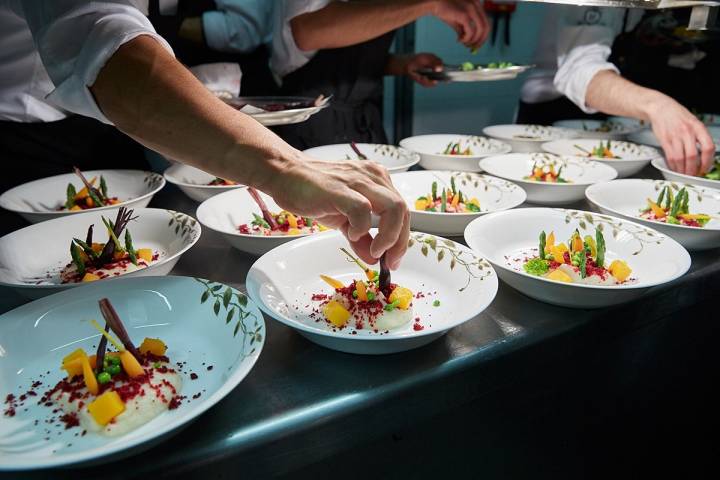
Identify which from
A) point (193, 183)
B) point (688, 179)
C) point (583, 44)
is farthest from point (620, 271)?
point (583, 44)

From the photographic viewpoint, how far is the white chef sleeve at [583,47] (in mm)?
2590

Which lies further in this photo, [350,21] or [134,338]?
[350,21]

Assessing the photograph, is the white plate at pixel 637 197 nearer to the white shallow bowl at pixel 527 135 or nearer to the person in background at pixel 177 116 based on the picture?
the white shallow bowl at pixel 527 135

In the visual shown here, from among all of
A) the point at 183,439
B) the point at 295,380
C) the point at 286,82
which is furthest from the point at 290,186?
the point at 286,82

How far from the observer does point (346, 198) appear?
95 centimetres

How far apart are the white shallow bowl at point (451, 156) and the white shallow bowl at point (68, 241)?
1.12 metres

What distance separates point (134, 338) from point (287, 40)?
1766mm

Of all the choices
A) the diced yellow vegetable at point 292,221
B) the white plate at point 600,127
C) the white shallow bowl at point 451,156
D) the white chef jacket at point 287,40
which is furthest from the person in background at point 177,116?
the white plate at point 600,127

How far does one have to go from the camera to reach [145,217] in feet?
5.00

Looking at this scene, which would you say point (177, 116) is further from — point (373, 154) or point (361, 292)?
point (373, 154)

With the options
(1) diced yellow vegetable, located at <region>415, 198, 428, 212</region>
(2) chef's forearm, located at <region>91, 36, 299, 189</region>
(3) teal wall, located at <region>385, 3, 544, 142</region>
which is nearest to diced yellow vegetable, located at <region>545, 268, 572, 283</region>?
(1) diced yellow vegetable, located at <region>415, 198, 428, 212</region>

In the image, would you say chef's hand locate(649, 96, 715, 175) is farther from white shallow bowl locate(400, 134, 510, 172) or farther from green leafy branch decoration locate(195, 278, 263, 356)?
green leafy branch decoration locate(195, 278, 263, 356)

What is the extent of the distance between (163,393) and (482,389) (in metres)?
0.62

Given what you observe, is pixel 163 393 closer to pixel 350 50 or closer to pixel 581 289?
pixel 581 289
